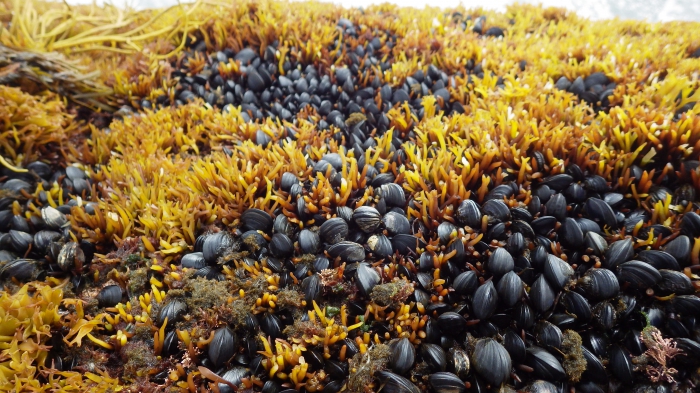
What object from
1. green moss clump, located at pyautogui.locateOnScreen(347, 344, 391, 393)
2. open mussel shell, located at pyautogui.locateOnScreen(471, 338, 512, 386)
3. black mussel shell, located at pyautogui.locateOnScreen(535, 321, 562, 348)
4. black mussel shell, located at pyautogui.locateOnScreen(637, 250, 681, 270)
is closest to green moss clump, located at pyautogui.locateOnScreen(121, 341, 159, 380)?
green moss clump, located at pyautogui.locateOnScreen(347, 344, 391, 393)

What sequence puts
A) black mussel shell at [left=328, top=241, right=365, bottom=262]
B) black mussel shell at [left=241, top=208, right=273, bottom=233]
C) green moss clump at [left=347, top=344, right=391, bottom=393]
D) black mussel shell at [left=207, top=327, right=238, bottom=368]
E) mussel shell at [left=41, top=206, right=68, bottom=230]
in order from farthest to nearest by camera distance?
1. mussel shell at [left=41, top=206, right=68, bottom=230]
2. black mussel shell at [left=241, top=208, right=273, bottom=233]
3. black mussel shell at [left=328, top=241, right=365, bottom=262]
4. black mussel shell at [left=207, top=327, right=238, bottom=368]
5. green moss clump at [left=347, top=344, right=391, bottom=393]

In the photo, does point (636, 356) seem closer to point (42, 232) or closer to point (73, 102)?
point (42, 232)

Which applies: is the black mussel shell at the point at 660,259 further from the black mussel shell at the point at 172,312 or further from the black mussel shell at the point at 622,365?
the black mussel shell at the point at 172,312

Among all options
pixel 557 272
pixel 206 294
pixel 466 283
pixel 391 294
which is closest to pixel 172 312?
pixel 206 294

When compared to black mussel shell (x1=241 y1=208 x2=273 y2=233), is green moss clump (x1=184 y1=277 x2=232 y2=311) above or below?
below

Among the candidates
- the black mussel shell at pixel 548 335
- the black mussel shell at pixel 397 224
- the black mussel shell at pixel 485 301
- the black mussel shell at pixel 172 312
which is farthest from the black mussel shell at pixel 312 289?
the black mussel shell at pixel 548 335

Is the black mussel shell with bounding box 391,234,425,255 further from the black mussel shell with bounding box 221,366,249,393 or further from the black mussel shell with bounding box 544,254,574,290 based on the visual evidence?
the black mussel shell with bounding box 221,366,249,393

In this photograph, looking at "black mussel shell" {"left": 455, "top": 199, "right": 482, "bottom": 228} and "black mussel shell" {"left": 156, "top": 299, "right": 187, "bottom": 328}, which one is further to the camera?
"black mussel shell" {"left": 455, "top": 199, "right": 482, "bottom": 228}

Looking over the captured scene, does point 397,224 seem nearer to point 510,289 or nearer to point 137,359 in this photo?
point 510,289

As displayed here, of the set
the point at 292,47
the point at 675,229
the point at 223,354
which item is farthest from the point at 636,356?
the point at 292,47
